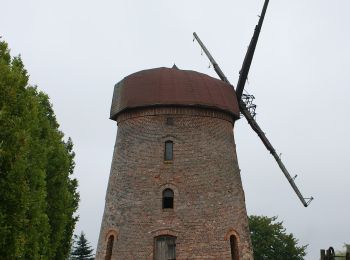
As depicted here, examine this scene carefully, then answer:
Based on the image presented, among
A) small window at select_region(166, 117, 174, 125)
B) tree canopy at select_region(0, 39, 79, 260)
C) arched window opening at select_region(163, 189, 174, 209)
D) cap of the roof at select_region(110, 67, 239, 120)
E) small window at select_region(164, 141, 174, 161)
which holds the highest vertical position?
cap of the roof at select_region(110, 67, 239, 120)

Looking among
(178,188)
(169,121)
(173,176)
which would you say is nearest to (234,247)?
(178,188)

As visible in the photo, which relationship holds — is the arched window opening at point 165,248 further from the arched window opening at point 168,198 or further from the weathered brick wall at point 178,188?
the arched window opening at point 168,198

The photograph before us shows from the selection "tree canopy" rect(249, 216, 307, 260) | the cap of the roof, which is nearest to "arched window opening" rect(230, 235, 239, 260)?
the cap of the roof

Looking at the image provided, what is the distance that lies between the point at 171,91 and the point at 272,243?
16.9 metres

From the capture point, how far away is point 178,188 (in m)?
14.4

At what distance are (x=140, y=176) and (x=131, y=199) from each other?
761 millimetres

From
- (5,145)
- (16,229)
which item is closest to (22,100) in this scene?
(5,145)

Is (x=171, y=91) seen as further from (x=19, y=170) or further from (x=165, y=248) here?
(x=19, y=170)

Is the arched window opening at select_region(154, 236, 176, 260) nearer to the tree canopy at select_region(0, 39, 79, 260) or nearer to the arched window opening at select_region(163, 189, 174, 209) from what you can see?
the arched window opening at select_region(163, 189, 174, 209)

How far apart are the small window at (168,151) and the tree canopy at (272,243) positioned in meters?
15.8

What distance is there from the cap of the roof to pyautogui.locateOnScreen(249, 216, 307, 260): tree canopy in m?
14.6

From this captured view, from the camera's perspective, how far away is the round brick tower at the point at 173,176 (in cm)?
1395

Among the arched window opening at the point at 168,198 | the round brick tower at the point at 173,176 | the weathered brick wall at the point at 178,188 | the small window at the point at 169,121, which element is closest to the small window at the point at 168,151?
the round brick tower at the point at 173,176

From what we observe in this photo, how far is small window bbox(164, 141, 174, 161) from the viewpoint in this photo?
14.8m
